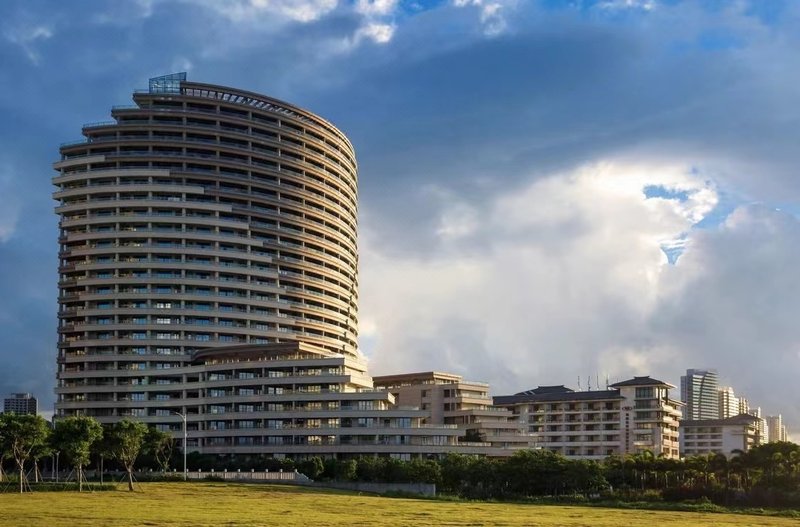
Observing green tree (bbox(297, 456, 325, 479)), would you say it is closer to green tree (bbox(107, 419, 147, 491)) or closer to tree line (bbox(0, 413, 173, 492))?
tree line (bbox(0, 413, 173, 492))

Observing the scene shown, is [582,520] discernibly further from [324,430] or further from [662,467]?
[324,430]

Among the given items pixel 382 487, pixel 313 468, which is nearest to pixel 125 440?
pixel 382 487

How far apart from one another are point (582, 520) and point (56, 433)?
233 ft

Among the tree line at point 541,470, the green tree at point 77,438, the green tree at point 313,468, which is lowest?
the green tree at point 313,468

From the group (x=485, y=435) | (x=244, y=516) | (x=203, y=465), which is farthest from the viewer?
(x=485, y=435)

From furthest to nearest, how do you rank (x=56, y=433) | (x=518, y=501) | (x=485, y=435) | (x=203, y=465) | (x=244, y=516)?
(x=485, y=435) < (x=203, y=465) < (x=56, y=433) < (x=518, y=501) < (x=244, y=516)

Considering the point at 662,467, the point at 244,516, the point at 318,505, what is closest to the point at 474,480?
the point at 662,467

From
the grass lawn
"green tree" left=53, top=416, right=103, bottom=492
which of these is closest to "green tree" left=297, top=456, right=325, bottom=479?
the grass lawn

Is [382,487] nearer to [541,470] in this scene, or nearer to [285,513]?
[541,470]

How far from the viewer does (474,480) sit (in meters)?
126

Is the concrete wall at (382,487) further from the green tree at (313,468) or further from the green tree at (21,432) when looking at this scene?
the green tree at (21,432)

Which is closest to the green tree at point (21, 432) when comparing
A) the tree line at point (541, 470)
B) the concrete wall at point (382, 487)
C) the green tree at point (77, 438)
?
the tree line at point (541, 470)

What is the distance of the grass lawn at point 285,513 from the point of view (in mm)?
70000

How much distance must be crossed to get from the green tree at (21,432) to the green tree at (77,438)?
250cm
